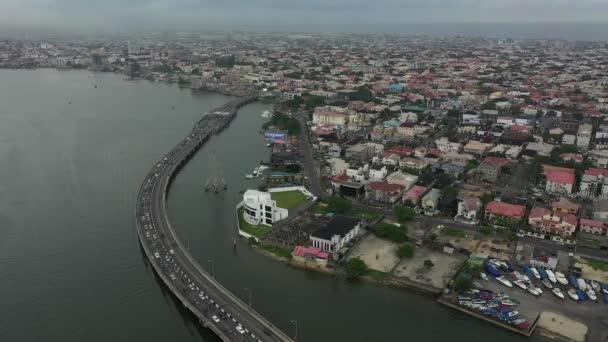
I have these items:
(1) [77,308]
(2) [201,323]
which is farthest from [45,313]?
(2) [201,323]

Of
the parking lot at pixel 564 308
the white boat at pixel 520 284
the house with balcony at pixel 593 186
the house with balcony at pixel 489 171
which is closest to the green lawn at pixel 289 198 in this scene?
the parking lot at pixel 564 308

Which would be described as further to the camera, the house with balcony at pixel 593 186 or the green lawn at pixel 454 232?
the house with balcony at pixel 593 186

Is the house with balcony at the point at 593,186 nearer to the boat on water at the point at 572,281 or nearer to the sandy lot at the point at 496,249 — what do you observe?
the sandy lot at the point at 496,249

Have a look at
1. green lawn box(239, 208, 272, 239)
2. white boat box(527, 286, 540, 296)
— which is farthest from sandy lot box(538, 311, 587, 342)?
green lawn box(239, 208, 272, 239)

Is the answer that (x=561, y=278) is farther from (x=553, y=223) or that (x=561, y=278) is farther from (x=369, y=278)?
(x=369, y=278)

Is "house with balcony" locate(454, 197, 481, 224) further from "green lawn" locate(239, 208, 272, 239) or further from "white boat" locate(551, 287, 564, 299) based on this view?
"green lawn" locate(239, 208, 272, 239)

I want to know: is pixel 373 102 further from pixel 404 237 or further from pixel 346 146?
pixel 404 237

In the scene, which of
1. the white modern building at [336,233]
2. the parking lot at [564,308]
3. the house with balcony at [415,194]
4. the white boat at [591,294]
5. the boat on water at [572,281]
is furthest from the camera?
the house with balcony at [415,194]

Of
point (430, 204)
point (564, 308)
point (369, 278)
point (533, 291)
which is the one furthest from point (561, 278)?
point (430, 204)
